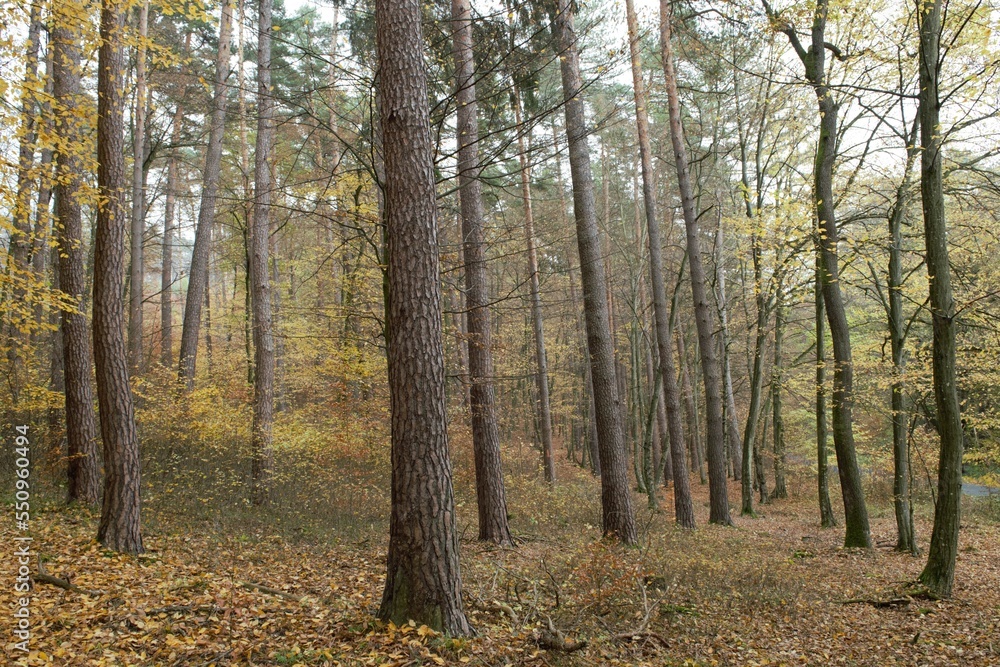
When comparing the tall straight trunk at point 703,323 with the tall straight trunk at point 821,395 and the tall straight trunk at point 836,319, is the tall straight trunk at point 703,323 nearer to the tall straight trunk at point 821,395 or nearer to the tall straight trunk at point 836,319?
the tall straight trunk at point 821,395

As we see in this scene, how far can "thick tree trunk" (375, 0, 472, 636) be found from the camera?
4289mm

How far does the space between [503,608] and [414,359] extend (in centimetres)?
251

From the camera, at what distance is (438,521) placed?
14.1 feet

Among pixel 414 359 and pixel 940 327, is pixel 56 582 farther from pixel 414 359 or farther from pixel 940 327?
pixel 940 327

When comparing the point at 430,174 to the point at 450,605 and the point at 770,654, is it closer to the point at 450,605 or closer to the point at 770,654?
the point at 450,605

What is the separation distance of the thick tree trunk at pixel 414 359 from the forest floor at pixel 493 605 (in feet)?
1.07

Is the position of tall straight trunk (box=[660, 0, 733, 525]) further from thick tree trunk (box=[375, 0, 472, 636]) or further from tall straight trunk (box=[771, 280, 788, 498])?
thick tree trunk (box=[375, 0, 472, 636])

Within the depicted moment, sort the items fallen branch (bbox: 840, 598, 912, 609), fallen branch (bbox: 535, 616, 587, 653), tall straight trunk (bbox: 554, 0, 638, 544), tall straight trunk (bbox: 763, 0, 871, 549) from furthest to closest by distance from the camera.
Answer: tall straight trunk (bbox: 763, 0, 871, 549), tall straight trunk (bbox: 554, 0, 638, 544), fallen branch (bbox: 840, 598, 912, 609), fallen branch (bbox: 535, 616, 587, 653)

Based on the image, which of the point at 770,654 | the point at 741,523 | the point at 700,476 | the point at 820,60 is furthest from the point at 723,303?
the point at 770,654

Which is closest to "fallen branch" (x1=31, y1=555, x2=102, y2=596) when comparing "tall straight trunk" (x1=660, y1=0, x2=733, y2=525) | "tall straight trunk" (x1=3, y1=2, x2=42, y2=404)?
"tall straight trunk" (x1=3, y1=2, x2=42, y2=404)

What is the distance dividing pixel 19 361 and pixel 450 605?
11697 millimetres

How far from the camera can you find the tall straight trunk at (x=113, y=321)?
6.09 m

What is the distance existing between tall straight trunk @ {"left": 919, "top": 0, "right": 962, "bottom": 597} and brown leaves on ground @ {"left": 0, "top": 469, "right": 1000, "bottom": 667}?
25.8 inches

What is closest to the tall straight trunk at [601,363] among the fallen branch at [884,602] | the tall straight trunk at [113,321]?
the fallen branch at [884,602]
